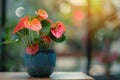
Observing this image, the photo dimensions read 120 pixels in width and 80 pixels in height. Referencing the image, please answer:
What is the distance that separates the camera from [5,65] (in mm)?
4141

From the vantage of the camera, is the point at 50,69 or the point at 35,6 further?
the point at 35,6

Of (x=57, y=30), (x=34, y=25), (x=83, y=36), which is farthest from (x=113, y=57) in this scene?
(x=34, y=25)

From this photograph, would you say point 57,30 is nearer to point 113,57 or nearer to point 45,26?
point 45,26

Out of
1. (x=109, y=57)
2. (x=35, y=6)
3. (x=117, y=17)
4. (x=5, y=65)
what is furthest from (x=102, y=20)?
(x=5, y=65)

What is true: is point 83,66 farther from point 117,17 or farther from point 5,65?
point 5,65

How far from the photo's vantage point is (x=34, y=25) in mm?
1970

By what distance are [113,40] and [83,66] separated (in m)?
0.58

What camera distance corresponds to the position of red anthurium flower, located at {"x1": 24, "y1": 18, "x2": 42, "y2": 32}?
6.45ft

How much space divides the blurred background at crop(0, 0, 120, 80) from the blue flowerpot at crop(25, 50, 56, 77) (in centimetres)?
206

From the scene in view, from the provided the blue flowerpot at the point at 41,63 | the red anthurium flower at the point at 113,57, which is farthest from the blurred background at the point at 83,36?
the blue flowerpot at the point at 41,63

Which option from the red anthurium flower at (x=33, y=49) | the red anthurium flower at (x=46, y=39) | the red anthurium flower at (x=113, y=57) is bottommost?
the red anthurium flower at (x=113, y=57)

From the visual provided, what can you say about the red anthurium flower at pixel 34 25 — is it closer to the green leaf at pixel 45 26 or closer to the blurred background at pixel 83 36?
the green leaf at pixel 45 26

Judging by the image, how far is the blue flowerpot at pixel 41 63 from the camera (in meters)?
2.04

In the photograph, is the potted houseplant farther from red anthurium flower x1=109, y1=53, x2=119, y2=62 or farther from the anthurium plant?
red anthurium flower x1=109, y1=53, x2=119, y2=62
